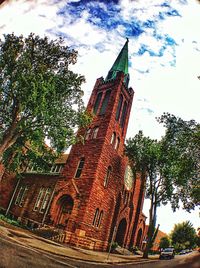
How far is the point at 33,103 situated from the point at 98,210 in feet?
41.7

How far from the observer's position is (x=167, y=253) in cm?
199

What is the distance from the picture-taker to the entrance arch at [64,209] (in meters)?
18.5

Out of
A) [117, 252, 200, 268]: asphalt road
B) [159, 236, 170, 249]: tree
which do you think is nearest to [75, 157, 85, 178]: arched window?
[159, 236, 170, 249]: tree

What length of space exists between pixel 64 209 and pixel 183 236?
1846 cm

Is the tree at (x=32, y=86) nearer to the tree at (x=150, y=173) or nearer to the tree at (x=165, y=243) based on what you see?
the tree at (x=150, y=173)

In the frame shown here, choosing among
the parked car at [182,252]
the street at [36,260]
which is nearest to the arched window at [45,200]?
the street at [36,260]

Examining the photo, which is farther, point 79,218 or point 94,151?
point 94,151

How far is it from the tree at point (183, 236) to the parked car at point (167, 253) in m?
0.07

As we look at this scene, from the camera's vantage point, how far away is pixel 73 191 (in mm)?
18781

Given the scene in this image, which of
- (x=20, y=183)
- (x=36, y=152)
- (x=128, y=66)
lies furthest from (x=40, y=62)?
(x=20, y=183)

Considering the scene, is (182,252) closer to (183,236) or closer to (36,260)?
(183,236)

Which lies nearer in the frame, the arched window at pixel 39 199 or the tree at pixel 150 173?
the tree at pixel 150 173

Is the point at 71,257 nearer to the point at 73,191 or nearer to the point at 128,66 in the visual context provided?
the point at 128,66

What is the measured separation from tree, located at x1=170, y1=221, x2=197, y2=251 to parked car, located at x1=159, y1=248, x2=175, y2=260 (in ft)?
0.21
